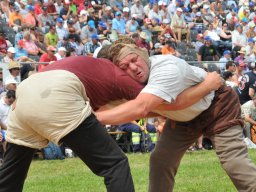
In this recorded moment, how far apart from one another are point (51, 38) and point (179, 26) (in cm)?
600

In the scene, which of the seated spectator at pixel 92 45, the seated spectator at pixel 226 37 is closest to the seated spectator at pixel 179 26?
the seated spectator at pixel 226 37

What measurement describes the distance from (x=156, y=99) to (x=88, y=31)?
1455 cm

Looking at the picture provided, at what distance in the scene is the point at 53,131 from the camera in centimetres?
442

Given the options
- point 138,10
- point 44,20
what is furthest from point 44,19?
point 138,10

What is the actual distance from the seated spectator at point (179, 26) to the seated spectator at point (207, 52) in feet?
5.97

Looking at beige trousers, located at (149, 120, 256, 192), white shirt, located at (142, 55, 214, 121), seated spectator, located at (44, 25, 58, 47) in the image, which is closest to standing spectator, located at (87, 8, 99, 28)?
seated spectator, located at (44, 25, 58, 47)

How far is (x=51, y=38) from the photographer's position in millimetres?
17422

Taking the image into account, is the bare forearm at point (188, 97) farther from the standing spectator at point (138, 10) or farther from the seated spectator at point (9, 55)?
the standing spectator at point (138, 10)

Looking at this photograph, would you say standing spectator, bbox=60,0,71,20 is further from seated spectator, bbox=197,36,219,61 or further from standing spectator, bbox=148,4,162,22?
seated spectator, bbox=197,36,219,61

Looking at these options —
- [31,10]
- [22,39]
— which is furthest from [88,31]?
[22,39]

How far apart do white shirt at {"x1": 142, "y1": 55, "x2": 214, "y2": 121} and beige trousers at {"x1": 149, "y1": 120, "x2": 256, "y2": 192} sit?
0.42 metres

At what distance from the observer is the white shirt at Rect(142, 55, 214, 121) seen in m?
4.70

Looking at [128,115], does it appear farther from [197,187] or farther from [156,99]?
[197,187]

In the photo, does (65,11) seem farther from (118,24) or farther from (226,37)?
(226,37)
